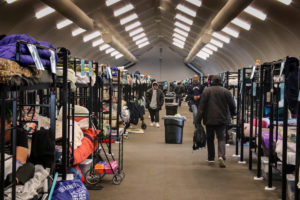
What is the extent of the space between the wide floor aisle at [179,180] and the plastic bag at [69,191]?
0.79m

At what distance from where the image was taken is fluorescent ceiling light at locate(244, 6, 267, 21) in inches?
569

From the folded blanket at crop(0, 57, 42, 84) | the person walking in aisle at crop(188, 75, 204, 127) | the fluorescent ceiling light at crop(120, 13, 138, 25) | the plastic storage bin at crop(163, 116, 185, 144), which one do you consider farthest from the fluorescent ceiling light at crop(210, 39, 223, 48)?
the folded blanket at crop(0, 57, 42, 84)

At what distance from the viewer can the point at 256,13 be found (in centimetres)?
1474

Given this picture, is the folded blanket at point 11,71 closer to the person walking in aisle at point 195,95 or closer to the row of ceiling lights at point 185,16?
the person walking in aisle at point 195,95

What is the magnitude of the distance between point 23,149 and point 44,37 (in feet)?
→ 46.6

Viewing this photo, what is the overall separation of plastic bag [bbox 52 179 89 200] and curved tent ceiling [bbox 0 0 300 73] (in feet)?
28.1

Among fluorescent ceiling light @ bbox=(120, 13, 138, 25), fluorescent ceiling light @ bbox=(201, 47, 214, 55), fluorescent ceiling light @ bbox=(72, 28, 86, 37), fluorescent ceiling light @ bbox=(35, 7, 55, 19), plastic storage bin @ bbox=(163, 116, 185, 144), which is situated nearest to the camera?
plastic storage bin @ bbox=(163, 116, 185, 144)

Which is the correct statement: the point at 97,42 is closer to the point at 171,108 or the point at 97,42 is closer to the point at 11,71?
the point at 171,108

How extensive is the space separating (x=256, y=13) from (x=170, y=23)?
9.52 meters

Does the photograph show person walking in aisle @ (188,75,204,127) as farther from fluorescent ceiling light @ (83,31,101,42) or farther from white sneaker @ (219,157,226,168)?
fluorescent ceiling light @ (83,31,101,42)

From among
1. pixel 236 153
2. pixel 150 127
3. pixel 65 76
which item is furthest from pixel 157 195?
pixel 150 127

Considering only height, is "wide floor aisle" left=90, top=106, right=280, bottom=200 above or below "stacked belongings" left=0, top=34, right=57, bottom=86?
below

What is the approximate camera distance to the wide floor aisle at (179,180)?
229 inches

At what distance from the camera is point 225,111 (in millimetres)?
7613
